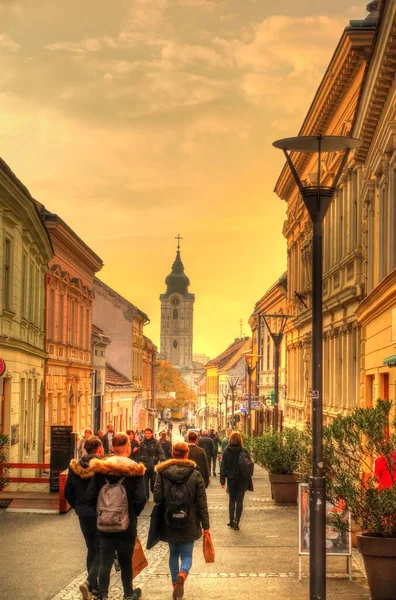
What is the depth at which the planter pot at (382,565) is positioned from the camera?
32.2 ft

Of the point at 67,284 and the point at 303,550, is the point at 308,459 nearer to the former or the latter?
the point at 303,550

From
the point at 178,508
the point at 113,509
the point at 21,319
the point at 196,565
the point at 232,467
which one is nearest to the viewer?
the point at 113,509

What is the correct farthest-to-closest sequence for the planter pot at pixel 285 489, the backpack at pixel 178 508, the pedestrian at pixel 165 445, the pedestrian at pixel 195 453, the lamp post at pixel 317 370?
the pedestrian at pixel 165 445
the planter pot at pixel 285 489
the pedestrian at pixel 195 453
the backpack at pixel 178 508
the lamp post at pixel 317 370

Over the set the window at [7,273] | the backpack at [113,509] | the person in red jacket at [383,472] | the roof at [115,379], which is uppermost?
the window at [7,273]

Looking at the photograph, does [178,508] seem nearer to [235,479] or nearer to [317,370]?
[317,370]

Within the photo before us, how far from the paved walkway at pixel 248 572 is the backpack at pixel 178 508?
0.81 m

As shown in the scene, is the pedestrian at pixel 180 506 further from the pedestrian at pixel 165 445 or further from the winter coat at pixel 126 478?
the pedestrian at pixel 165 445

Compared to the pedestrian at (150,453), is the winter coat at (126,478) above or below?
above

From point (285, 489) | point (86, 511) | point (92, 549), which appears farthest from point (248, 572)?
point (285, 489)

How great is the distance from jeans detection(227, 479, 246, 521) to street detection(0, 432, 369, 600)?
0.27 meters

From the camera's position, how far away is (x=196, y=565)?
Result: 12.9m

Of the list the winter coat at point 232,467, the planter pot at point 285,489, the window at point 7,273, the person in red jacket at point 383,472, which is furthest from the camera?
the window at point 7,273

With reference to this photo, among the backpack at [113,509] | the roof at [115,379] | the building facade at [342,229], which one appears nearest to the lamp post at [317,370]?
the backpack at [113,509]

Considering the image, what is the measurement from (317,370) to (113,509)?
227cm
